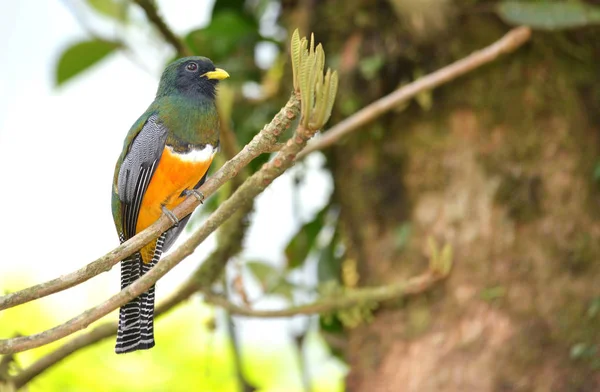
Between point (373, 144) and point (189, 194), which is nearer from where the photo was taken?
point (189, 194)

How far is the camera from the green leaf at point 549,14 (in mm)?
2922

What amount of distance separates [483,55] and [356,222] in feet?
2.62

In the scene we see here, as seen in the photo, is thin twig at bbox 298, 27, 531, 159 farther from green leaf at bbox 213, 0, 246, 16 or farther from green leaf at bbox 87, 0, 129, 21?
green leaf at bbox 213, 0, 246, 16

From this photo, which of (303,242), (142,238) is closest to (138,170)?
(142,238)

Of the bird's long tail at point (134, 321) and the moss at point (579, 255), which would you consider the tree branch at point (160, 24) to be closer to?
the bird's long tail at point (134, 321)

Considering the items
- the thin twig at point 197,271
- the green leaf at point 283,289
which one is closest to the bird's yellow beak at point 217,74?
the thin twig at point 197,271

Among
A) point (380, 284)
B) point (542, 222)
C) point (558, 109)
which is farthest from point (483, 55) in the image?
point (380, 284)

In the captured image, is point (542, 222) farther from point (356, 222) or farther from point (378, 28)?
point (378, 28)

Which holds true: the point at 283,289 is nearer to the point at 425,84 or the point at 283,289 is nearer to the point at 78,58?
the point at 425,84

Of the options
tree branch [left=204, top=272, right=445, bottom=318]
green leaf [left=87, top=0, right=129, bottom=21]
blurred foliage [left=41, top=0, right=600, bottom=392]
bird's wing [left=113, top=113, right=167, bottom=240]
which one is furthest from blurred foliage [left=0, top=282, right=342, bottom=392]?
bird's wing [left=113, top=113, right=167, bottom=240]

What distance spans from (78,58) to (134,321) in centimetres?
189

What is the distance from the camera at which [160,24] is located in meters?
Result: 2.16

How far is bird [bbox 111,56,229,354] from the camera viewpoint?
1624 mm

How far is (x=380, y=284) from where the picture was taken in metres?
3.04
